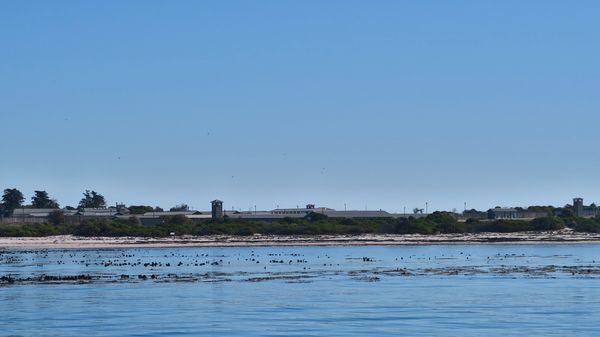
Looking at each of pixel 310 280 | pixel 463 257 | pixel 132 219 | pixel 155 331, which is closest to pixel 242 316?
pixel 155 331

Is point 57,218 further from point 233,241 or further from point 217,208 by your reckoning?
point 233,241

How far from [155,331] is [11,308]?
31.4ft

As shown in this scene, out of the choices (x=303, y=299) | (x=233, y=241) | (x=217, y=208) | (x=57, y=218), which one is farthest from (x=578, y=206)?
(x=303, y=299)

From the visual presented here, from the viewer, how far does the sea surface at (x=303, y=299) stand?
34.8m

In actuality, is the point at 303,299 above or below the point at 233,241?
below

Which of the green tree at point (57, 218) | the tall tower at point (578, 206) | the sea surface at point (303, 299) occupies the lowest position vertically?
the sea surface at point (303, 299)

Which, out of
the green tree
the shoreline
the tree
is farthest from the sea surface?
the tree

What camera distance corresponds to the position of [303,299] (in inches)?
1730

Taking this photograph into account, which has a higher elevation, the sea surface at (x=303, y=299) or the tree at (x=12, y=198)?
the tree at (x=12, y=198)

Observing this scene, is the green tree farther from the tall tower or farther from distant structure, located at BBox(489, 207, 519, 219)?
the tall tower

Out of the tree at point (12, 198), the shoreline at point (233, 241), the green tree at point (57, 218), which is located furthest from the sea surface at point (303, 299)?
the tree at point (12, 198)

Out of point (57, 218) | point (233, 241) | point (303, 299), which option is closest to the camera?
point (303, 299)

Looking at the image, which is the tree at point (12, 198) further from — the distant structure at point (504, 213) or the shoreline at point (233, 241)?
the distant structure at point (504, 213)

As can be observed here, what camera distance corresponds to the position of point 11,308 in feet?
A: 135
